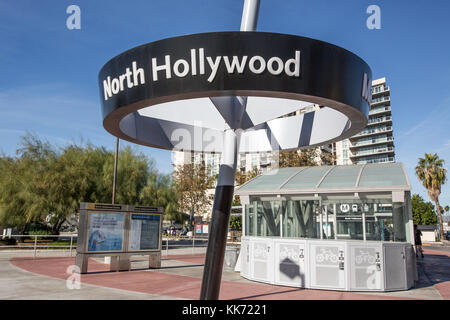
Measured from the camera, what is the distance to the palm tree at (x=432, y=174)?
5403 centimetres

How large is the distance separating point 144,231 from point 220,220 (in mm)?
8791

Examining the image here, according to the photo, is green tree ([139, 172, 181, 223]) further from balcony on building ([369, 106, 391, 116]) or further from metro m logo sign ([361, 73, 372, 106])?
balcony on building ([369, 106, 391, 116])

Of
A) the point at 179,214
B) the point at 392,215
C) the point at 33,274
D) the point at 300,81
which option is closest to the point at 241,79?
the point at 300,81

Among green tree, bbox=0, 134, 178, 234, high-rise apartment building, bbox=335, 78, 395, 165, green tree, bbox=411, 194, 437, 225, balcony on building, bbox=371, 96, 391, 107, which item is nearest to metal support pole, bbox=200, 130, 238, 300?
green tree, bbox=0, 134, 178, 234

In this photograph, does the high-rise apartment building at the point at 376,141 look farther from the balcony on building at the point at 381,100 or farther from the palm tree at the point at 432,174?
the palm tree at the point at 432,174

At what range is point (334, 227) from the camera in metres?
12.8

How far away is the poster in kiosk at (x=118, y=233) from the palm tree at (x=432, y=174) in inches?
1975

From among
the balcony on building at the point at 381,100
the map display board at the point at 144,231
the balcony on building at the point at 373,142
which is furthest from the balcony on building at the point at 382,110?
the map display board at the point at 144,231

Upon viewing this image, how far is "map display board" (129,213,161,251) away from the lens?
15016mm

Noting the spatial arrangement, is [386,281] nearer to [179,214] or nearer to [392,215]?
[392,215]

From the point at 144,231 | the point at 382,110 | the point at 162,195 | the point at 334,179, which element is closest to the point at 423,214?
the point at 382,110
